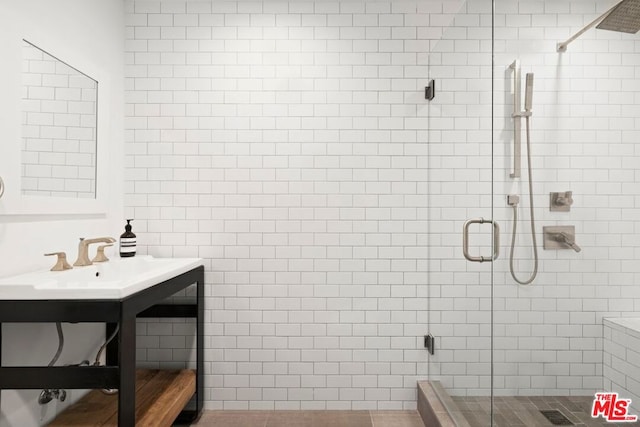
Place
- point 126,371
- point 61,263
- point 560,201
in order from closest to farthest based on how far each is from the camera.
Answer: point 560,201 → point 126,371 → point 61,263

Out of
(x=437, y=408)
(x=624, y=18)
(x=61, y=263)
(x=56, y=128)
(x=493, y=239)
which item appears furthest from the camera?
(x=437, y=408)

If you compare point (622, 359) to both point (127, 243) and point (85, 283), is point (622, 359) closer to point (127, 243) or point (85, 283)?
point (85, 283)

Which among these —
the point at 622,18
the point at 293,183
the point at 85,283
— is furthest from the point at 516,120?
the point at 85,283

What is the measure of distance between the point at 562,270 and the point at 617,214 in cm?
26

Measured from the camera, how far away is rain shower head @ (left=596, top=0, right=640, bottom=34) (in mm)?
1192

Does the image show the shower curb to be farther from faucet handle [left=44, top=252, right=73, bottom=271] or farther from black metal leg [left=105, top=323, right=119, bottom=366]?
faucet handle [left=44, top=252, right=73, bottom=271]

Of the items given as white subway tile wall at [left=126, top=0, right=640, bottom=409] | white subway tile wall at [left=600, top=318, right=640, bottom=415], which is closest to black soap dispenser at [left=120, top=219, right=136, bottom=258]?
white subway tile wall at [left=126, top=0, right=640, bottom=409]

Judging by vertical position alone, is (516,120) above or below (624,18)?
below

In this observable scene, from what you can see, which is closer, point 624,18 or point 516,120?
point 624,18

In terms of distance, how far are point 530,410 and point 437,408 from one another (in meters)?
1.05

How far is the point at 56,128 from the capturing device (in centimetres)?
224

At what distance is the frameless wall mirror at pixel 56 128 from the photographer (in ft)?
6.66

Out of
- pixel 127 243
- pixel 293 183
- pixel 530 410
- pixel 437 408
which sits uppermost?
pixel 293 183

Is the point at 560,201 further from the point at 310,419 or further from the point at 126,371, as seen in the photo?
the point at 310,419
